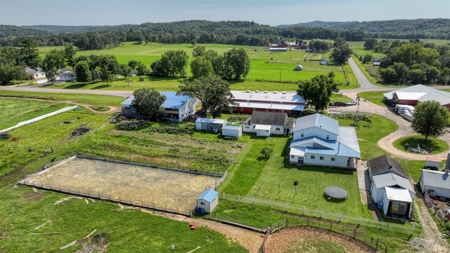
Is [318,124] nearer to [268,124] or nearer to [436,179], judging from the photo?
[268,124]

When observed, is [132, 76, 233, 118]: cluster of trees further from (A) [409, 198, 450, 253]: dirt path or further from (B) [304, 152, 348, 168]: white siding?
(A) [409, 198, 450, 253]: dirt path

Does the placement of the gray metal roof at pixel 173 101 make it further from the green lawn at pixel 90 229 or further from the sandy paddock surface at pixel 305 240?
the sandy paddock surface at pixel 305 240

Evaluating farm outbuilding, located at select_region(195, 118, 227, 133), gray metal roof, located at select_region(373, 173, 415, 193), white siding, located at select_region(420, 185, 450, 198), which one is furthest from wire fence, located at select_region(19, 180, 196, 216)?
white siding, located at select_region(420, 185, 450, 198)

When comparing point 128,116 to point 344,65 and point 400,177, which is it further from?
point 344,65

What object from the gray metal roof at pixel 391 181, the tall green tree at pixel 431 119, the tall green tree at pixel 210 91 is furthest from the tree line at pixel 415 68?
the gray metal roof at pixel 391 181

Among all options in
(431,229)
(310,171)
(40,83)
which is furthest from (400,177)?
(40,83)

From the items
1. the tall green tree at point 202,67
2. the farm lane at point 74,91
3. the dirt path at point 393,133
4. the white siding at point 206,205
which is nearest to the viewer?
the white siding at point 206,205
